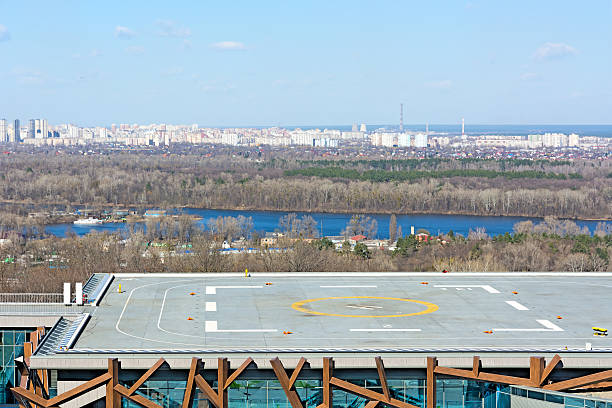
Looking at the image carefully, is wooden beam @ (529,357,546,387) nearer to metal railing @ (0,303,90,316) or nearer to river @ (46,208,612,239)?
metal railing @ (0,303,90,316)

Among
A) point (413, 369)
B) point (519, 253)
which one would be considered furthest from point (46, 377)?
point (519, 253)

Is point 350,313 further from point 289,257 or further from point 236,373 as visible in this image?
point 289,257

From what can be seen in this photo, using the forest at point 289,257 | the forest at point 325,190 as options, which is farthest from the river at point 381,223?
the forest at point 289,257

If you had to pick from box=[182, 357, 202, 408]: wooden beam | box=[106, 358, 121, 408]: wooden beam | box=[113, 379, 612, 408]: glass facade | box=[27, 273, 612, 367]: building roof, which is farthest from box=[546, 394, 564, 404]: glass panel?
box=[106, 358, 121, 408]: wooden beam

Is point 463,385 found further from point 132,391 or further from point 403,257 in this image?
point 403,257

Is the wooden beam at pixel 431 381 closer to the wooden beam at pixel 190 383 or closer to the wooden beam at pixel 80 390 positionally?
the wooden beam at pixel 190 383

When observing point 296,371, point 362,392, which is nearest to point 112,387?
point 296,371
